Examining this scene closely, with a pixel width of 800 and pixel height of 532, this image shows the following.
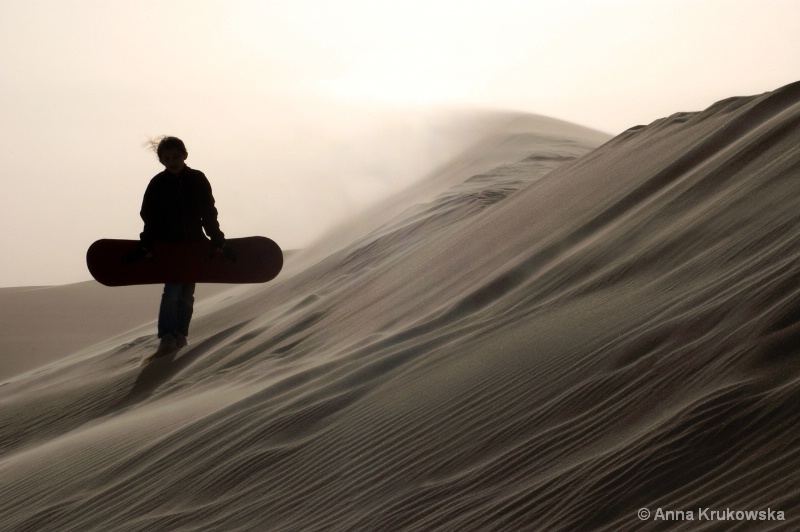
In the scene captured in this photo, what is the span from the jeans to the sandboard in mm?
85

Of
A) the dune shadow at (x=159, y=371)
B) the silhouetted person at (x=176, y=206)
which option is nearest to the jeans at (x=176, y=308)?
the silhouetted person at (x=176, y=206)

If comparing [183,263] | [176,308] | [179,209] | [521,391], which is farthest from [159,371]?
[521,391]

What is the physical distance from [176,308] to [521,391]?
13.5ft

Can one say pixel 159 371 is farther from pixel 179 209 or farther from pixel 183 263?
pixel 179 209

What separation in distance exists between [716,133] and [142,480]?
388 cm

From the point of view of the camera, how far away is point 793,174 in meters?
4.84

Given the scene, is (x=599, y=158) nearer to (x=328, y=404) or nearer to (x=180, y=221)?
(x=180, y=221)

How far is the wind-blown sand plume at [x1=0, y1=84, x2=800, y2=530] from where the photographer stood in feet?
9.75

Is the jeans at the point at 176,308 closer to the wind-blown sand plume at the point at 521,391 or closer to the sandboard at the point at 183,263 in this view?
the sandboard at the point at 183,263

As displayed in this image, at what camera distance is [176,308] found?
743cm

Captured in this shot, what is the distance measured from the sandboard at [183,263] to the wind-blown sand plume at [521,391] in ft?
1.61

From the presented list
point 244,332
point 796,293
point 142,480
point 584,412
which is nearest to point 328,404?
point 142,480

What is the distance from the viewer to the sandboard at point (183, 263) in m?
7.12

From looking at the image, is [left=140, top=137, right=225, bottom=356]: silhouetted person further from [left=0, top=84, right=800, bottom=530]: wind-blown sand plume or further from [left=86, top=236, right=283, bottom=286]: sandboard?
[left=0, top=84, right=800, bottom=530]: wind-blown sand plume
